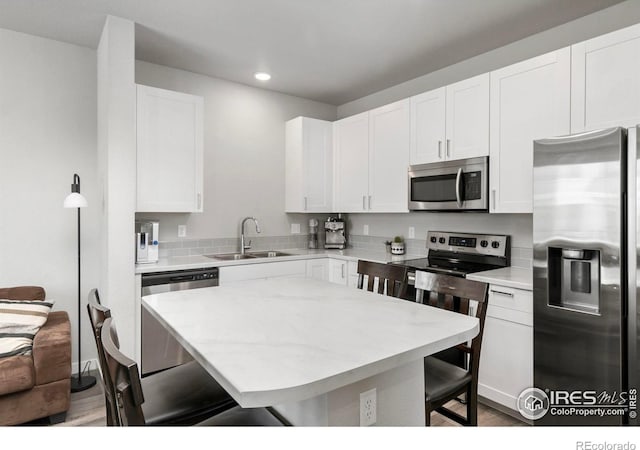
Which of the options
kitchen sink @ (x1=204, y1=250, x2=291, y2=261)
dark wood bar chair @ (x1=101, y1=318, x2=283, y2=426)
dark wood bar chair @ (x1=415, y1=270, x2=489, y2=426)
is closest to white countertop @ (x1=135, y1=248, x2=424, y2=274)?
kitchen sink @ (x1=204, y1=250, x2=291, y2=261)

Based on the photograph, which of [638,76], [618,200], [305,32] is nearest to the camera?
[618,200]

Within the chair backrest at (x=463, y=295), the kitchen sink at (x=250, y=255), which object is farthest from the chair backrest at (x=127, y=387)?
the kitchen sink at (x=250, y=255)

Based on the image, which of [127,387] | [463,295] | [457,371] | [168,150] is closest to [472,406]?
[457,371]

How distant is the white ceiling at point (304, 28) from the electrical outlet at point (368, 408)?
2231 mm

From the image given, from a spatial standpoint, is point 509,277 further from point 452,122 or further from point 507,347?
point 452,122

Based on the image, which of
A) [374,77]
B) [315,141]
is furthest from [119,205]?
[374,77]

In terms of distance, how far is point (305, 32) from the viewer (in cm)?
275

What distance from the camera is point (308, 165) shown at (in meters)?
3.96

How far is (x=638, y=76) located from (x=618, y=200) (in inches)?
28.1

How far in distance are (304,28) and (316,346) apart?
2347mm

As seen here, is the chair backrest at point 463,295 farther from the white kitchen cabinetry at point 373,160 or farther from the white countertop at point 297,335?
the white kitchen cabinetry at point 373,160

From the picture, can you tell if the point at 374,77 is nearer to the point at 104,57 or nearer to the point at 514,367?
the point at 104,57

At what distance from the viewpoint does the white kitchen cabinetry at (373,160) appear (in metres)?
3.36

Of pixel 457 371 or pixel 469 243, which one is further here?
pixel 469 243
